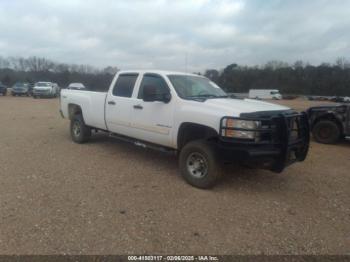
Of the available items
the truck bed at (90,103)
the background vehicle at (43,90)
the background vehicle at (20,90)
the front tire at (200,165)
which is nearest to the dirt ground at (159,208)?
the front tire at (200,165)

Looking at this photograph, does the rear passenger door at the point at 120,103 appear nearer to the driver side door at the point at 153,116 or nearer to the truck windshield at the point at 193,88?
the driver side door at the point at 153,116

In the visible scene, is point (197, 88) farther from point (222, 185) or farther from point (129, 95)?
point (222, 185)

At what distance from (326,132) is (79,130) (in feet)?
22.8

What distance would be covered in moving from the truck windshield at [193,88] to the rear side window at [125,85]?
0.96 meters

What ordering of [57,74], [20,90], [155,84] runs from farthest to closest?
[57,74]
[20,90]
[155,84]

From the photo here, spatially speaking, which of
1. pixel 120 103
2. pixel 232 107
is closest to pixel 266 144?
pixel 232 107

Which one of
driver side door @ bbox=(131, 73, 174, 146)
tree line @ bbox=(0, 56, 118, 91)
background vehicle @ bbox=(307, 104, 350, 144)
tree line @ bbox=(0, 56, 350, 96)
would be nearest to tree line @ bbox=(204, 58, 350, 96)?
tree line @ bbox=(0, 56, 350, 96)

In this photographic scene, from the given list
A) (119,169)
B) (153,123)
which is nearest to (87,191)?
(119,169)

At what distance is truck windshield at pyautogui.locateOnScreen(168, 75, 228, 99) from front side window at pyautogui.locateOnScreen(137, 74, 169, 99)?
16 cm

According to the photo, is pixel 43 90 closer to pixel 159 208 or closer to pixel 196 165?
pixel 196 165

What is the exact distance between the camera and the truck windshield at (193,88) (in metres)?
5.64

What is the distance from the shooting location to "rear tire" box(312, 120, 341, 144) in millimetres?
9219

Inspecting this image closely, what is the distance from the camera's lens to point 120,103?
652 cm

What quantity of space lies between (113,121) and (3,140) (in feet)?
12.2
